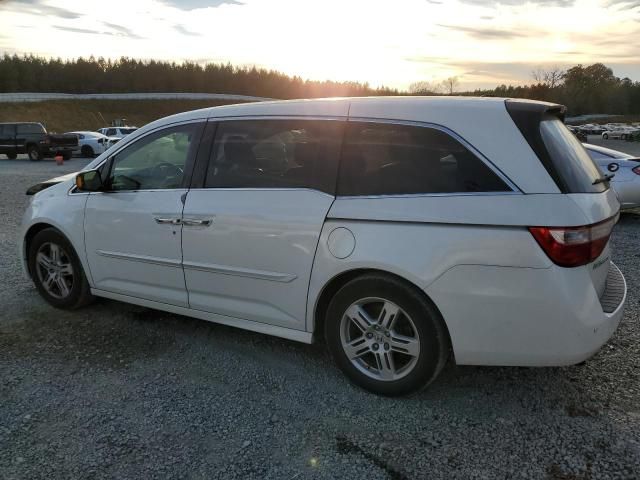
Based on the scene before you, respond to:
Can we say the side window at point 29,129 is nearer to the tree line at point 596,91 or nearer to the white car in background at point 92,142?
the white car in background at point 92,142

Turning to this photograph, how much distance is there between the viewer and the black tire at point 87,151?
2756cm

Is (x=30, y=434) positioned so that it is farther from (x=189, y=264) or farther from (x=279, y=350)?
(x=279, y=350)

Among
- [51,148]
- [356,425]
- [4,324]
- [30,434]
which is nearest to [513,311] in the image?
[356,425]

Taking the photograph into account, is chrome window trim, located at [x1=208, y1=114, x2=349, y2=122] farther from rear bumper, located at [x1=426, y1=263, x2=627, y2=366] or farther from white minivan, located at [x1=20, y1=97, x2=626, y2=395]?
rear bumper, located at [x1=426, y1=263, x2=627, y2=366]

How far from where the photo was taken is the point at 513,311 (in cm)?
275

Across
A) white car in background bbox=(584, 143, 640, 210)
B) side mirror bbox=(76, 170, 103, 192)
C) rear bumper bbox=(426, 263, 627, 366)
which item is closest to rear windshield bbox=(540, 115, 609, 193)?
Answer: rear bumper bbox=(426, 263, 627, 366)

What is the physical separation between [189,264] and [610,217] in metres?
2.66

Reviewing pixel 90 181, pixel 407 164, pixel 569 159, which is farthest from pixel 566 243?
pixel 90 181

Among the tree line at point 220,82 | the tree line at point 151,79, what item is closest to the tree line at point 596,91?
the tree line at point 220,82

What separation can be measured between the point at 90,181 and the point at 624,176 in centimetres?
803

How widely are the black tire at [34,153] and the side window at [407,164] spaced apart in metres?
25.6

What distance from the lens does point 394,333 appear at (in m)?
3.12

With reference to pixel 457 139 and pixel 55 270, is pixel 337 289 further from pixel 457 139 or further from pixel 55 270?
pixel 55 270

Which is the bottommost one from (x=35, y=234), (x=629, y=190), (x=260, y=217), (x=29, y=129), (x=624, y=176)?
(x=629, y=190)
